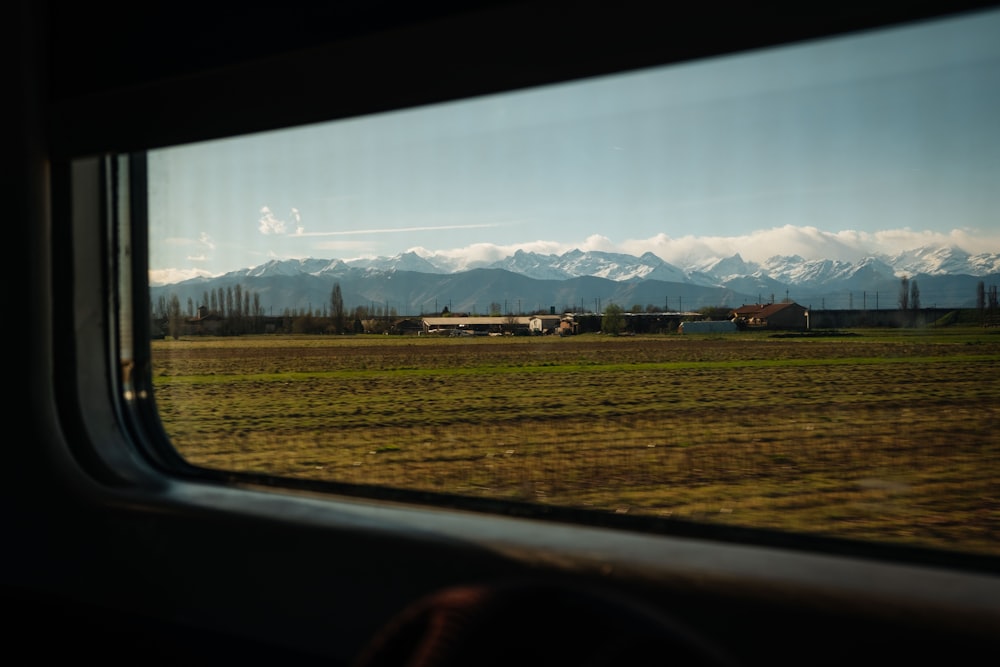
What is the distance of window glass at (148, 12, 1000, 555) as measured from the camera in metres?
1.67

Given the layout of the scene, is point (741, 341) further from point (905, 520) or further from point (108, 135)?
point (108, 135)

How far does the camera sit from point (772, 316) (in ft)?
6.43

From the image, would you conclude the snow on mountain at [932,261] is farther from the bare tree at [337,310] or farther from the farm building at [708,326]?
the bare tree at [337,310]

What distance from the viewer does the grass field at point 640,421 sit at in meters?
1.69

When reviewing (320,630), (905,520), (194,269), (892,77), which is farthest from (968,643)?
(194,269)

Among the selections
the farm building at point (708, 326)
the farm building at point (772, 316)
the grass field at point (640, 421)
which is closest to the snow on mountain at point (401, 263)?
the grass field at point (640, 421)

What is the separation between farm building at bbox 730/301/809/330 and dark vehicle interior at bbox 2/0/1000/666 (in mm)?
476

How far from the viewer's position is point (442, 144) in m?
2.43

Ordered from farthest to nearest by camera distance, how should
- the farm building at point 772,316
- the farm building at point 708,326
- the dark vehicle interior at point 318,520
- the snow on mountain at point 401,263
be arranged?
the snow on mountain at point 401,263, the farm building at point 708,326, the farm building at point 772,316, the dark vehicle interior at point 318,520

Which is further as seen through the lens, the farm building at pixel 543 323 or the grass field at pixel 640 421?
the farm building at pixel 543 323

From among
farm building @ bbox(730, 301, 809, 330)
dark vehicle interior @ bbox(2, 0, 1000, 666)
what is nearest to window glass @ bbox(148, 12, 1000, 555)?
farm building @ bbox(730, 301, 809, 330)

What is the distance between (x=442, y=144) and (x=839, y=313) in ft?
3.86

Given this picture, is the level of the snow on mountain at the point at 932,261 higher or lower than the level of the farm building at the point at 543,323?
higher

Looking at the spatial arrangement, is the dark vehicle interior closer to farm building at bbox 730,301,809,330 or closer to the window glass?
the window glass
